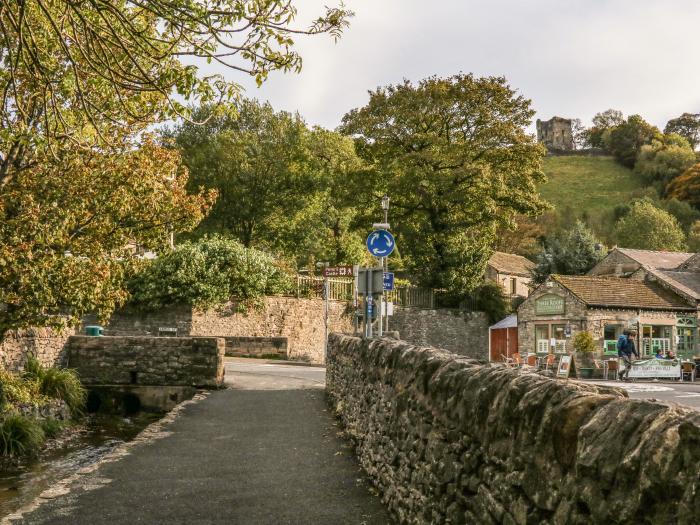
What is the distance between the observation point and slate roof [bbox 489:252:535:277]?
55003 mm

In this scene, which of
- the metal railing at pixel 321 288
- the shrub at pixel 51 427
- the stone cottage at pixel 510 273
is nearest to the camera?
the shrub at pixel 51 427

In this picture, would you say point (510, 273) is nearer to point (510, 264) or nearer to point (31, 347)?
point (510, 264)

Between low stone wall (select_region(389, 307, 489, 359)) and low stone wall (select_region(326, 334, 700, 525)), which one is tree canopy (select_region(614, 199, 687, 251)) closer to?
low stone wall (select_region(389, 307, 489, 359))

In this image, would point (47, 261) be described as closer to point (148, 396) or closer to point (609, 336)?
point (148, 396)

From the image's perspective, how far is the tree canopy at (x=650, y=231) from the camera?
227ft

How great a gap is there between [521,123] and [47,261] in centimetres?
3583

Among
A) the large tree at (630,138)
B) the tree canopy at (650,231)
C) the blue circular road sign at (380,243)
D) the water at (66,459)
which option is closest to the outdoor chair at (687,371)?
the blue circular road sign at (380,243)

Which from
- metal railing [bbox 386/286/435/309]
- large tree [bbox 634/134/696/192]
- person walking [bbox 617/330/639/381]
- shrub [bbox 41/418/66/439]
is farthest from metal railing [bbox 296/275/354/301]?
large tree [bbox 634/134/696/192]

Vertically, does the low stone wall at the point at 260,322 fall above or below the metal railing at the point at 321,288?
below

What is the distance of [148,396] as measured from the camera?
20.3 metres

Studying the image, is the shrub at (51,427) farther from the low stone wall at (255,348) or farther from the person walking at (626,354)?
the person walking at (626,354)

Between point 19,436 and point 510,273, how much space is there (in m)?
44.9

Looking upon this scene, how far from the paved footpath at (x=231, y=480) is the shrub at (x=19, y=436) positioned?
283cm

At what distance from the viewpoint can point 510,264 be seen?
189ft
